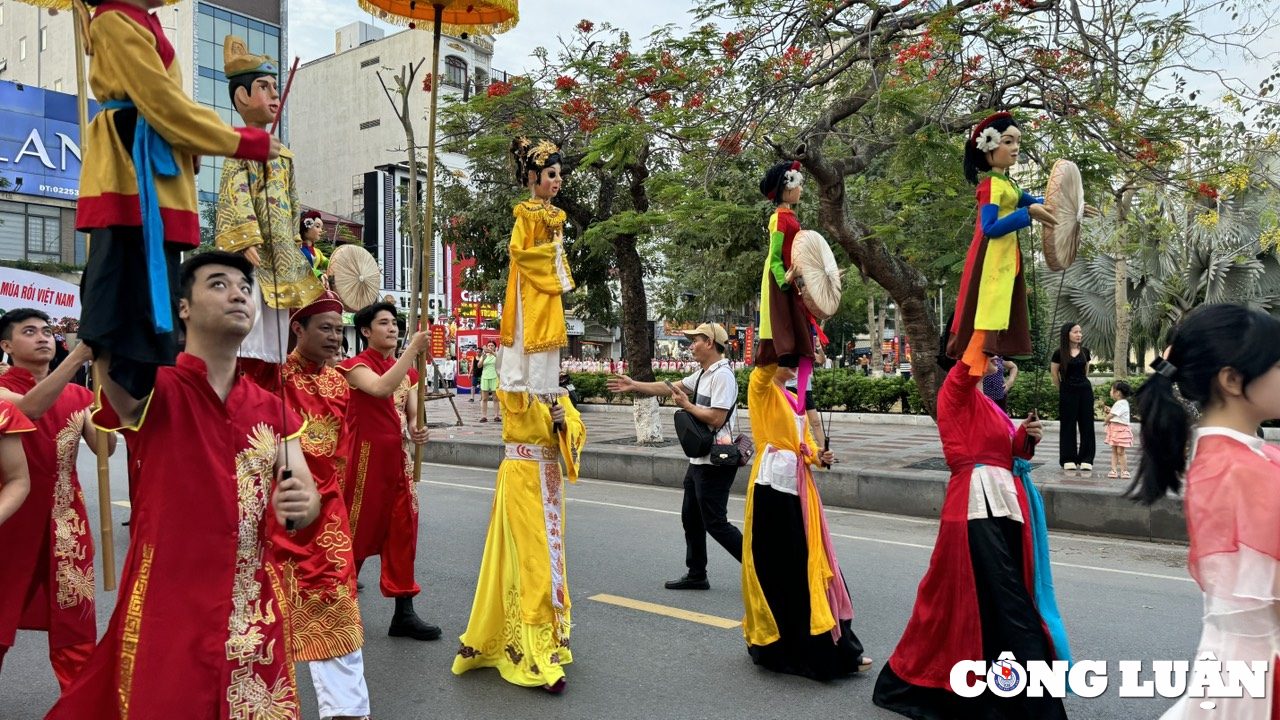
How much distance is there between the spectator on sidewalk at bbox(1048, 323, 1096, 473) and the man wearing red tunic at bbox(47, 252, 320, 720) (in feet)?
31.2

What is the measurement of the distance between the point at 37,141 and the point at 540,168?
1132 inches

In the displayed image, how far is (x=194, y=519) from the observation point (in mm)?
2416

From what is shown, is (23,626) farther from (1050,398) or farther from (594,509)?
(1050,398)

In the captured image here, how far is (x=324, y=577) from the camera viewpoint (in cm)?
362

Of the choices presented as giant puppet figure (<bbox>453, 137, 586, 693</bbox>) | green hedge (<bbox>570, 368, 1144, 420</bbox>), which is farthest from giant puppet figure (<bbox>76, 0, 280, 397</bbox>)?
green hedge (<bbox>570, 368, 1144, 420</bbox>)

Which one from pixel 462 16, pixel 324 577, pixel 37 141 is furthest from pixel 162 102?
pixel 37 141

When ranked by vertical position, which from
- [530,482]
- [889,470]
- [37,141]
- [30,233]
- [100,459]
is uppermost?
[37,141]

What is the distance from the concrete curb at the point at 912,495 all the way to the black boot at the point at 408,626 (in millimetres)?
4987

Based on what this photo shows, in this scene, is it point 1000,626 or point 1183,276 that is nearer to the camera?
point 1000,626

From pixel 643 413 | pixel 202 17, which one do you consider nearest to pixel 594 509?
pixel 643 413

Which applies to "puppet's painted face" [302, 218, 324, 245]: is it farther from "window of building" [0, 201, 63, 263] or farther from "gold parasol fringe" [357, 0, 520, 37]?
"window of building" [0, 201, 63, 263]

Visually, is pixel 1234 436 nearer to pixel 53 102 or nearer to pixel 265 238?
pixel 265 238

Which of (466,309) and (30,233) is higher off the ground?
(30,233)

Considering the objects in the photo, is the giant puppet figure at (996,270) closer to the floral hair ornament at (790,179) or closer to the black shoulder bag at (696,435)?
the floral hair ornament at (790,179)
